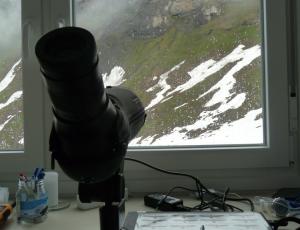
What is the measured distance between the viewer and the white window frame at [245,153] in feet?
4.67

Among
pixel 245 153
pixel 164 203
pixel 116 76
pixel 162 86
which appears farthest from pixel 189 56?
pixel 164 203

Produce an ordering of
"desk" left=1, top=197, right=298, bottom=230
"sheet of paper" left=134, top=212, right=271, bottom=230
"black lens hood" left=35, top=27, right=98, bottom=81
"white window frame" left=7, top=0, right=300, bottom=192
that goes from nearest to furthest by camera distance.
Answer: "black lens hood" left=35, top=27, right=98, bottom=81 < "sheet of paper" left=134, top=212, right=271, bottom=230 < "desk" left=1, top=197, right=298, bottom=230 < "white window frame" left=7, top=0, right=300, bottom=192

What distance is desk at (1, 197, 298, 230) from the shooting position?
1.08 meters

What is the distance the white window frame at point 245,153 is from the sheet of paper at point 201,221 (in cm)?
38

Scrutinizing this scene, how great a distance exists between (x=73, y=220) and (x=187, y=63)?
69 cm

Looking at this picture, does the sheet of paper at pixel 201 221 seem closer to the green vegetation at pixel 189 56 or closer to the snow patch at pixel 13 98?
the green vegetation at pixel 189 56

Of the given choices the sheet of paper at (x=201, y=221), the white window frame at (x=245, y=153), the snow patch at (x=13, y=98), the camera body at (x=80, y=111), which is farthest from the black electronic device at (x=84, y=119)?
the snow patch at (x=13, y=98)

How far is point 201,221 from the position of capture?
0.99m

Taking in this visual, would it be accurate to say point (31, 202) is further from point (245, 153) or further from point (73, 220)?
point (245, 153)

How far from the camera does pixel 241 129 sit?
148cm

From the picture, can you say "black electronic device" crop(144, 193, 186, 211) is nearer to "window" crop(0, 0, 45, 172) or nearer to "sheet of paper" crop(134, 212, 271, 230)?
"sheet of paper" crop(134, 212, 271, 230)

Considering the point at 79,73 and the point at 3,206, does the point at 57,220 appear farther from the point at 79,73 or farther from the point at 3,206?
the point at 79,73

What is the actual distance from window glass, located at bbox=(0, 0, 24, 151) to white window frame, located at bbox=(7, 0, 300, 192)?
88 mm

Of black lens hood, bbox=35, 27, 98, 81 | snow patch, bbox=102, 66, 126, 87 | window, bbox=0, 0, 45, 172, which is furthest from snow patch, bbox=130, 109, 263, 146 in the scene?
black lens hood, bbox=35, 27, 98, 81
